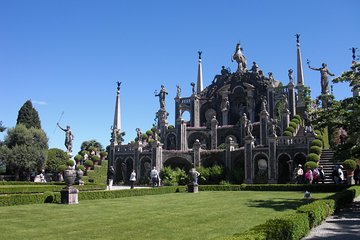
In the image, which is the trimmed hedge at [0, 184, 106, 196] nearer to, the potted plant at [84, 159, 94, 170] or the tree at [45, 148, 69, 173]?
the potted plant at [84, 159, 94, 170]

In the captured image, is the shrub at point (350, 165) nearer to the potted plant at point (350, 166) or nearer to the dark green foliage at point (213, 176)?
the potted plant at point (350, 166)

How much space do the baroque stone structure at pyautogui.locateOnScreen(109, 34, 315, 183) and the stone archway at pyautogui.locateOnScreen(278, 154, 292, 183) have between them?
94 mm

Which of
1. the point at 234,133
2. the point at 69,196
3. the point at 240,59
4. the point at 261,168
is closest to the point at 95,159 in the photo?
the point at 234,133

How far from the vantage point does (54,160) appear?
54.9 m

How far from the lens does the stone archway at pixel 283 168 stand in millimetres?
39031

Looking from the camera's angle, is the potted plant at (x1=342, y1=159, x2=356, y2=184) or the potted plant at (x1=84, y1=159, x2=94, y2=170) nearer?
the potted plant at (x1=342, y1=159, x2=356, y2=184)

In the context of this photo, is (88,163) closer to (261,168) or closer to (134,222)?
(261,168)

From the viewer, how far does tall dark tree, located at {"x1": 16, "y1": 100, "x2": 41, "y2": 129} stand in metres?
61.1

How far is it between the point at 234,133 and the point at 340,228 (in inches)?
1602

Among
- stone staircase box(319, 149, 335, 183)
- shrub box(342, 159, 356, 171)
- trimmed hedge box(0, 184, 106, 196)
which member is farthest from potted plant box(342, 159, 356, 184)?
trimmed hedge box(0, 184, 106, 196)

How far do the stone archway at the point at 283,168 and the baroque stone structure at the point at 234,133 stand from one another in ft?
0.31

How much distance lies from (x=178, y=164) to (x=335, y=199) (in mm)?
30913

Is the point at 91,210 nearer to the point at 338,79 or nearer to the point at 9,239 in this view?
the point at 9,239

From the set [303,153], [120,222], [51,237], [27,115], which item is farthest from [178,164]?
[51,237]
